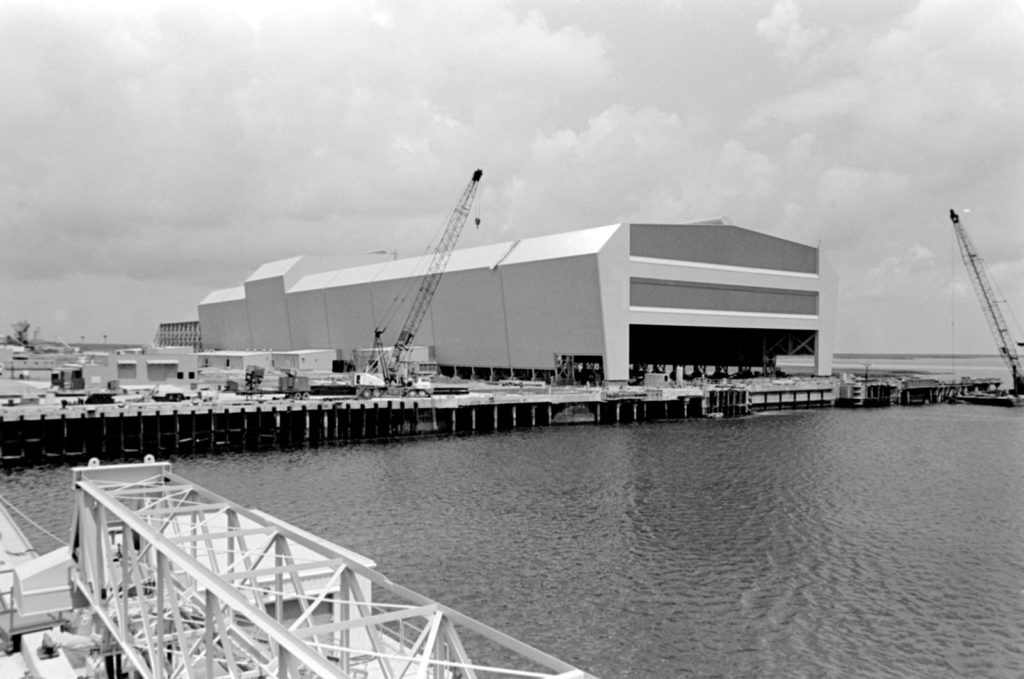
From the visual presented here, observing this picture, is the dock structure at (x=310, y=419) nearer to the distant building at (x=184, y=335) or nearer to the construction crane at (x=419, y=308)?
the construction crane at (x=419, y=308)

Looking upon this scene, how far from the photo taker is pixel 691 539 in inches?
1204

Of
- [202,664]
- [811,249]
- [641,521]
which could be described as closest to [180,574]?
[202,664]

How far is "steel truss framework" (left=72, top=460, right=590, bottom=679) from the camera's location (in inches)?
413

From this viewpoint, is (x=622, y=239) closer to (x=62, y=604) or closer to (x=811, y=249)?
(x=811, y=249)

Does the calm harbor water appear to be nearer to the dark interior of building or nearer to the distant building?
the dark interior of building

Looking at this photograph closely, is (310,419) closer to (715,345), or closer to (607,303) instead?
(607,303)

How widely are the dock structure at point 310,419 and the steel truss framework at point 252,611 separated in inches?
1476

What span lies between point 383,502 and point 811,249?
252ft

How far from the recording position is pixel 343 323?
122562 mm

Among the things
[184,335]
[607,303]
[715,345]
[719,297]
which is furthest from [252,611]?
[184,335]

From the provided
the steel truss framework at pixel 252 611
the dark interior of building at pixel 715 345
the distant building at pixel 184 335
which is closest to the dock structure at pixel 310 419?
the dark interior of building at pixel 715 345

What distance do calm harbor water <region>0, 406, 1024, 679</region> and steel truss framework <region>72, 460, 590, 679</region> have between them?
14.2ft

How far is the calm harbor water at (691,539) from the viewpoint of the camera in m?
20.7

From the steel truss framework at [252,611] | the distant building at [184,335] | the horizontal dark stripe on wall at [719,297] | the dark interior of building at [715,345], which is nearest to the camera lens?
the steel truss framework at [252,611]
